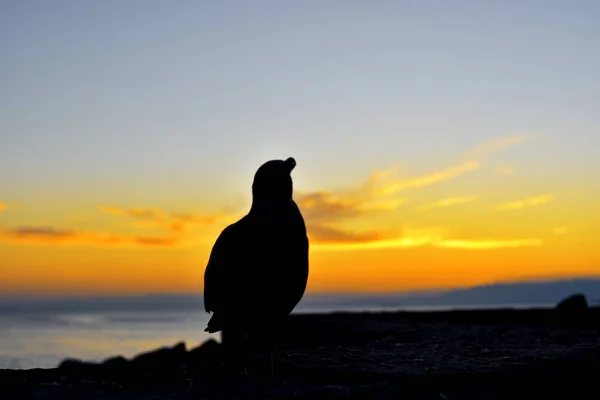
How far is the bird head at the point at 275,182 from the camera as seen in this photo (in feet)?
29.0

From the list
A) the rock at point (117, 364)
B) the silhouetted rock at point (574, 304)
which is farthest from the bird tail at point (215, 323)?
the silhouetted rock at point (574, 304)

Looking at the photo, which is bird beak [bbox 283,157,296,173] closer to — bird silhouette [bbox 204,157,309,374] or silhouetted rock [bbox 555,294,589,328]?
bird silhouette [bbox 204,157,309,374]

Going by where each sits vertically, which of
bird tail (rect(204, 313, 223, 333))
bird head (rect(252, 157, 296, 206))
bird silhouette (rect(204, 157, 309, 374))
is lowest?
bird tail (rect(204, 313, 223, 333))

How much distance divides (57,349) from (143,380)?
4243 cm

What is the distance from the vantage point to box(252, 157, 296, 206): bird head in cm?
884

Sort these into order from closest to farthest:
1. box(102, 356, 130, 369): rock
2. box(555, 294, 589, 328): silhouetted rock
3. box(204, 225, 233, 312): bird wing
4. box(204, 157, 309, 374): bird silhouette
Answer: box(204, 157, 309, 374): bird silhouette < box(204, 225, 233, 312): bird wing < box(102, 356, 130, 369): rock < box(555, 294, 589, 328): silhouetted rock

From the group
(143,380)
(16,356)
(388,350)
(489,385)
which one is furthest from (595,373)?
(16,356)

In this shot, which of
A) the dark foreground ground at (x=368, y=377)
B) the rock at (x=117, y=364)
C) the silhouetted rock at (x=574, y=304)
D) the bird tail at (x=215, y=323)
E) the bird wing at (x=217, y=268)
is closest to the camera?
the dark foreground ground at (x=368, y=377)

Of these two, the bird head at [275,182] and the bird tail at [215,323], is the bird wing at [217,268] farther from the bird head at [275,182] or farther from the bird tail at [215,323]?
the bird head at [275,182]

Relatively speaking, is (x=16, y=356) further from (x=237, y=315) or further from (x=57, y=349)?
(x=237, y=315)

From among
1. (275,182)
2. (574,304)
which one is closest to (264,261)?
(275,182)

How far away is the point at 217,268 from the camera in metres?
9.16

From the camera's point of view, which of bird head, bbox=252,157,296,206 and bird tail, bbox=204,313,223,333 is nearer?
bird head, bbox=252,157,296,206

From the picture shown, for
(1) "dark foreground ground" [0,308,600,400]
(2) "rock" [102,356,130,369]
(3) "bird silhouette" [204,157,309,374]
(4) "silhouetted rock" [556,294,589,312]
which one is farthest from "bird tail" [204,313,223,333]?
(4) "silhouetted rock" [556,294,589,312]
